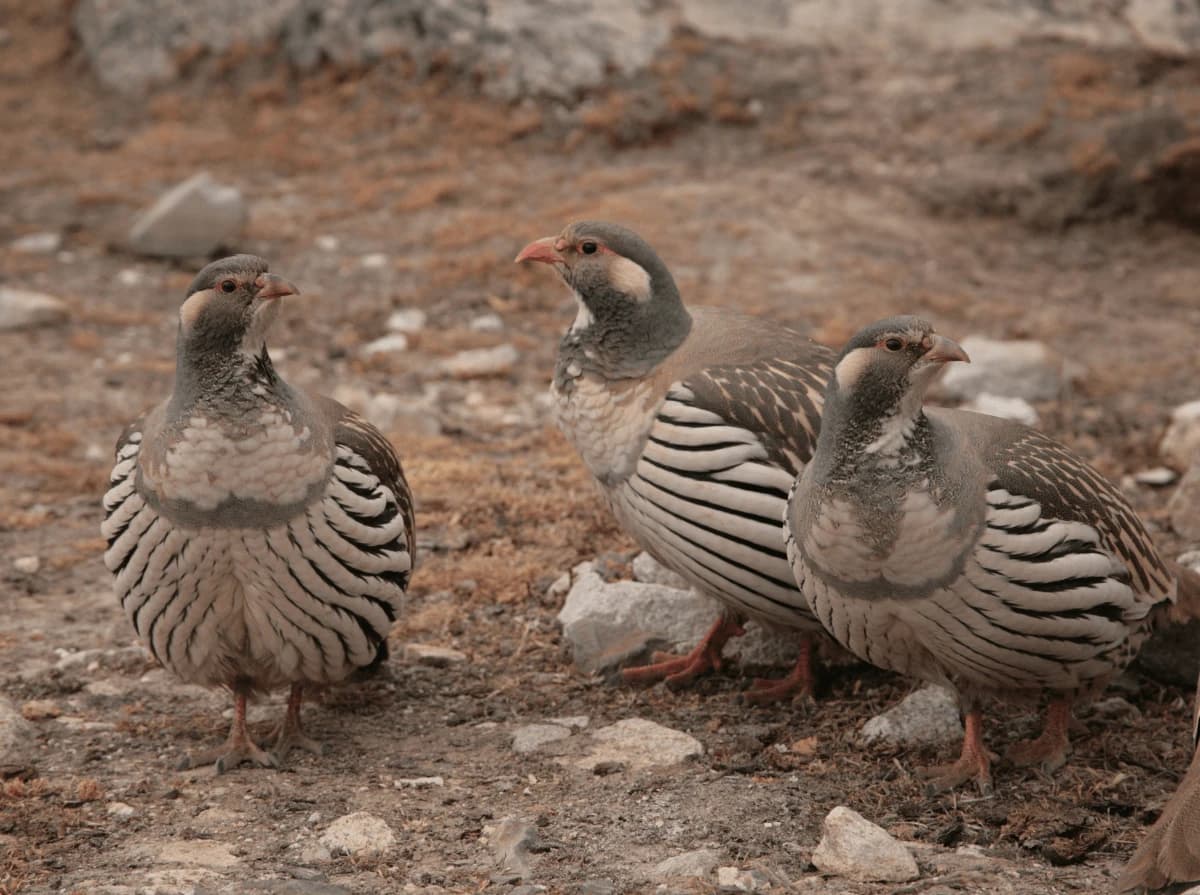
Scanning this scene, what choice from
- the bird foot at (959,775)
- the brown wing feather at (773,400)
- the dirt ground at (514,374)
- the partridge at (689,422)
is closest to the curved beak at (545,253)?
the partridge at (689,422)

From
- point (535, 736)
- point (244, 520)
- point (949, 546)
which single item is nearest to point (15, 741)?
point (244, 520)

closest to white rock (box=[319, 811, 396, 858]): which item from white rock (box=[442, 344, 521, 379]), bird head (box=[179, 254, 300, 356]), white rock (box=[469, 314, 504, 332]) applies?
bird head (box=[179, 254, 300, 356])

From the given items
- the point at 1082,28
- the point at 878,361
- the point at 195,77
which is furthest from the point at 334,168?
the point at 878,361

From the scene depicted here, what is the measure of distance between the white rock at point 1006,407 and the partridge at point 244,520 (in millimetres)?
4677

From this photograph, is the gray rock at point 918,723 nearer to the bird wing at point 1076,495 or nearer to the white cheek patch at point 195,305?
the bird wing at point 1076,495

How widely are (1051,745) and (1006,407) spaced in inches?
154

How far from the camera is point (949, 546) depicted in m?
5.20

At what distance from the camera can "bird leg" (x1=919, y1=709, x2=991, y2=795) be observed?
18.4ft

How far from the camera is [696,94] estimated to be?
1369 cm

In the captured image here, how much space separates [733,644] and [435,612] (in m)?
1.42

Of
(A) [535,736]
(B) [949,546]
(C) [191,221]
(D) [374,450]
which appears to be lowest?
(A) [535,736]

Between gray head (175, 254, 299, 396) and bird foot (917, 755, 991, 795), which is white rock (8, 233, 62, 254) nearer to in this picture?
gray head (175, 254, 299, 396)

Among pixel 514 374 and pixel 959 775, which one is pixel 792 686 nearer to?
pixel 959 775

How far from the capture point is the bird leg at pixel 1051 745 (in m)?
5.81
